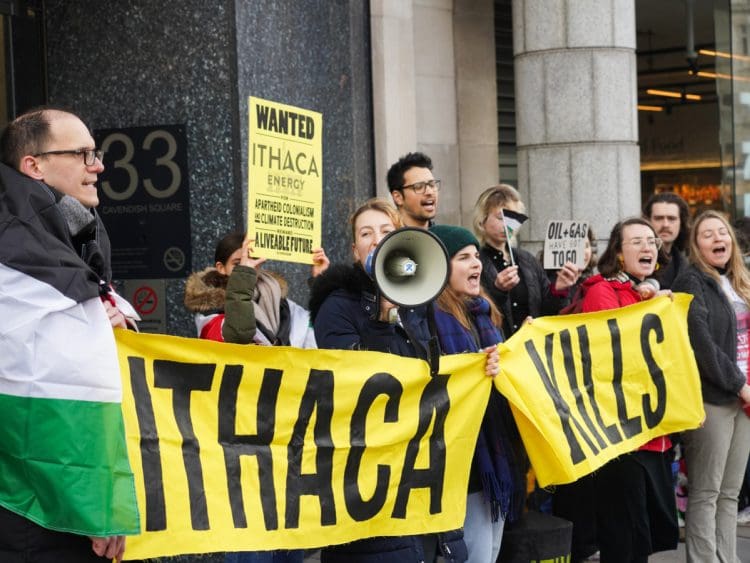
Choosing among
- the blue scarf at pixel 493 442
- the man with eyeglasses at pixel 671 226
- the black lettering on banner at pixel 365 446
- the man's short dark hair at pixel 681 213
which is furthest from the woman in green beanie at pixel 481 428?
the man's short dark hair at pixel 681 213

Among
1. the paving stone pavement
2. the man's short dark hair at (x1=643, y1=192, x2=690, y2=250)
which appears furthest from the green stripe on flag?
the man's short dark hair at (x1=643, y1=192, x2=690, y2=250)

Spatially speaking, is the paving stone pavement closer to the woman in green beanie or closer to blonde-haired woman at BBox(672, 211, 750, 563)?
blonde-haired woman at BBox(672, 211, 750, 563)

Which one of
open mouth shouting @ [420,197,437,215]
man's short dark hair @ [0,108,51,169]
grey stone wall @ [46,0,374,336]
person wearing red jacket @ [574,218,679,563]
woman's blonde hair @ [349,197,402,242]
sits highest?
grey stone wall @ [46,0,374,336]

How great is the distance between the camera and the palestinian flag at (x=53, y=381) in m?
3.70

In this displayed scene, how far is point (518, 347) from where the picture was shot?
576 cm

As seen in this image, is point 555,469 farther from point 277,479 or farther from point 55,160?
point 55,160

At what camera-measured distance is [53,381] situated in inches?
146

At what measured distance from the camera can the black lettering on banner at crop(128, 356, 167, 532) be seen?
4.48m

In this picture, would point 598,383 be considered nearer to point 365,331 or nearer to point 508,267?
point 508,267

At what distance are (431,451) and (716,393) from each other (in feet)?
7.98

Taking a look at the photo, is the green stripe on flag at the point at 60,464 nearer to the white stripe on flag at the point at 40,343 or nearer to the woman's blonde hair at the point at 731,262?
the white stripe on flag at the point at 40,343

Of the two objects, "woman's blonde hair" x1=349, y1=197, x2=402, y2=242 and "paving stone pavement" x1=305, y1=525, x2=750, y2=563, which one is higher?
"woman's blonde hair" x1=349, y1=197, x2=402, y2=242

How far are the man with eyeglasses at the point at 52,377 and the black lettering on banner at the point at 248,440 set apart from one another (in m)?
0.81

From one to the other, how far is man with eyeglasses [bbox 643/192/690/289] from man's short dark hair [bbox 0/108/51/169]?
16.4 feet
